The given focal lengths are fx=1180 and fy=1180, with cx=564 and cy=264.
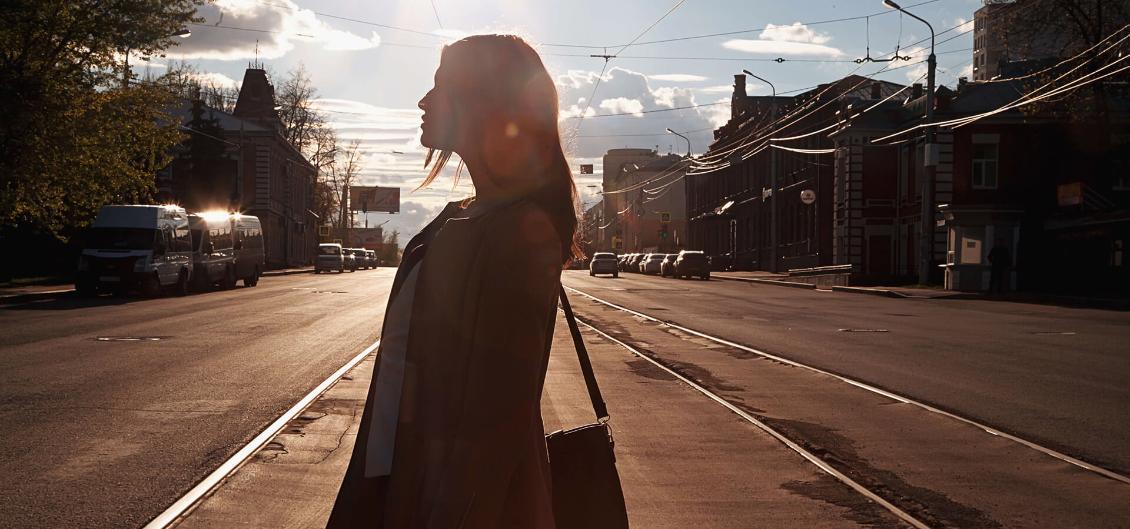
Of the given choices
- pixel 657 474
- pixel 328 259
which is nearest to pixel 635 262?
pixel 328 259

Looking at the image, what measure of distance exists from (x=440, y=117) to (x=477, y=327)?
49 cm

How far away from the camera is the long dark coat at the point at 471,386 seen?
184 centimetres

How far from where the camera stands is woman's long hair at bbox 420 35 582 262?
7.05 ft

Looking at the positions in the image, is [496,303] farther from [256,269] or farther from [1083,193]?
[256,269]

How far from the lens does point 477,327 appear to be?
1882 mm

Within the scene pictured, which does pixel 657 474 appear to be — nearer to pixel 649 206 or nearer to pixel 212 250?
pixel 212 250

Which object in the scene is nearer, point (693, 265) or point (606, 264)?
point (693, 265)

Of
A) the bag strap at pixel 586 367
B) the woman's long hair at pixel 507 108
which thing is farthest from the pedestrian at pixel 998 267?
the woman's long hair at pixel 507 108

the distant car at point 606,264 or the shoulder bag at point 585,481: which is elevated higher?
the shoulder bag at point 585,481

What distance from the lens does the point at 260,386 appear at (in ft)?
35.8

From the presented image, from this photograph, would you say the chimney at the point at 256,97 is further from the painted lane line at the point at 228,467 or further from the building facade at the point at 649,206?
the painted lane line at the point at 228,467

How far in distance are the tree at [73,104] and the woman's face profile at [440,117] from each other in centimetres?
3253

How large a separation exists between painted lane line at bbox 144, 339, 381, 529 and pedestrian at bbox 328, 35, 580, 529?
224 cm

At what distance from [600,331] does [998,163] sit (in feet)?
92.8
